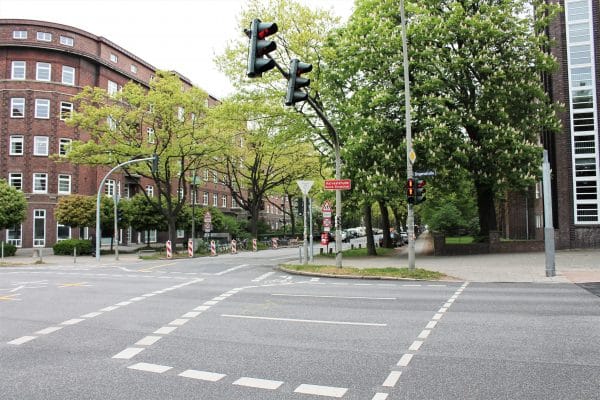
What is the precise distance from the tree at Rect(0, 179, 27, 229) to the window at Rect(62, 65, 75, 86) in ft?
42.1

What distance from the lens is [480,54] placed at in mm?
25328

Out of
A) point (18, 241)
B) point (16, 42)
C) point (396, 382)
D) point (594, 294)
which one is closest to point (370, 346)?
point (396, 382)

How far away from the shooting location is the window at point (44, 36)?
44.5m

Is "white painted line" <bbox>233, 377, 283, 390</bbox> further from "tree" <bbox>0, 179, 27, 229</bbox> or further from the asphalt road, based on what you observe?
"tree" <bbox>0, 179, 27, 229</bbox>

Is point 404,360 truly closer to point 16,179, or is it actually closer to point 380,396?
point 380,396

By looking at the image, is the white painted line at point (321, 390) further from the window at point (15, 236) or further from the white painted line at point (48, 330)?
the window at point (15, 236)

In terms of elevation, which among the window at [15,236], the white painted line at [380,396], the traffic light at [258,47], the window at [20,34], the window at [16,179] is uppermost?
the window at [20,34]

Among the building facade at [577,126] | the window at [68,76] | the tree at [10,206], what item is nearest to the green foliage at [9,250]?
the tree at [10,206]

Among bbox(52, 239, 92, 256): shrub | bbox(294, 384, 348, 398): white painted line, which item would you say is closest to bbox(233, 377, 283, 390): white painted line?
bbox(294, 384, 348, 398): white painted line

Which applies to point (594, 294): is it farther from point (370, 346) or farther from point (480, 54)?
point (480, 54)

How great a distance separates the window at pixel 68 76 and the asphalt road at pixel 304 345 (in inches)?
1509

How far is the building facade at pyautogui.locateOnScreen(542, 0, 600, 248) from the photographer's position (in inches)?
1067

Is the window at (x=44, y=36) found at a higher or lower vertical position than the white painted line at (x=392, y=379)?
higher

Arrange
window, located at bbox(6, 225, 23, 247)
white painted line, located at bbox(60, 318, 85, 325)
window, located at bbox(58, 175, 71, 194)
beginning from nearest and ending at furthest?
white painted line, located at bbox(60, 318, 85, 325) → window, located at bbox(6, 225, 23, 247) → window, located at bbox(58, 175, 71, 194)
